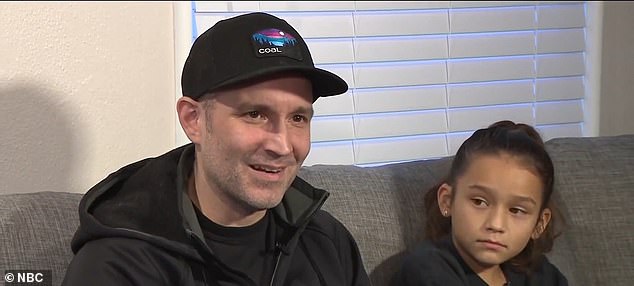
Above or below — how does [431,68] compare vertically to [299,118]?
below

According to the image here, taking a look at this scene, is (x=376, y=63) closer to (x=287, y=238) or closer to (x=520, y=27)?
(x=520, y=27)

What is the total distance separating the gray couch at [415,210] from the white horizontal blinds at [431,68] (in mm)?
425

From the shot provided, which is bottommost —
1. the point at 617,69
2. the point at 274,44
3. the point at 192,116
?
the point at 617,69

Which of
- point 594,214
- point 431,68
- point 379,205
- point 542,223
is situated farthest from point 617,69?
point 379,205

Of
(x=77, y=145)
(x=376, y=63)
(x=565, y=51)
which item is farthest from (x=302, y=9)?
(x=565, y=51)

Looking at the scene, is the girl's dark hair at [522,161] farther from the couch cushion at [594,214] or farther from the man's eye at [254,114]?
the man's eye at [254,114]

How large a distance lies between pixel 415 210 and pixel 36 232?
0.78 m

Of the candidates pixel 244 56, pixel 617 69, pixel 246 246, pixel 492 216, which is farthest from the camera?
pixel 617 69

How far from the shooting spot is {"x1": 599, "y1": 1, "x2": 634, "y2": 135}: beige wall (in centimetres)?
257

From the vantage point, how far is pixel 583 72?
8.91 ft

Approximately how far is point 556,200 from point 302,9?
2.63ft

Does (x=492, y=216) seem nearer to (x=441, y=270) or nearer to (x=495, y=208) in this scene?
(x=495, y=208)

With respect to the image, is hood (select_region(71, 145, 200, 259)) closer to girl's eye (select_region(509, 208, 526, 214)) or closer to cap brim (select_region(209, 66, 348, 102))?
cap brim (select_region(209, 66, 348, 102))

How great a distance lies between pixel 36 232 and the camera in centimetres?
154
